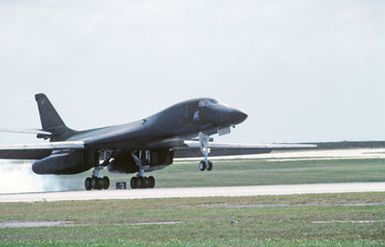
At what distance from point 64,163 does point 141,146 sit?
485 cm

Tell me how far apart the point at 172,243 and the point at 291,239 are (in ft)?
8.92

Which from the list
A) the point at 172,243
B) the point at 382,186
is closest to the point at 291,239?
the point at 172,243

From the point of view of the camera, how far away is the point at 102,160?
57.8 m

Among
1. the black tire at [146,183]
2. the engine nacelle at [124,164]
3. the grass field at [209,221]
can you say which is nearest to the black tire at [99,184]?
the engine nacelle at [124,164]

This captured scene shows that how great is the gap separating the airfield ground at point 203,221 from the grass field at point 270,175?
19.7m

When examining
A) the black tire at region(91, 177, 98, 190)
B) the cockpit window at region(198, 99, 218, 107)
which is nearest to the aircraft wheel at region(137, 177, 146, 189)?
the black tire at region(91, 177, 98, 190)

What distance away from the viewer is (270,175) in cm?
6375

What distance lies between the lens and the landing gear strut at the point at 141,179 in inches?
2210

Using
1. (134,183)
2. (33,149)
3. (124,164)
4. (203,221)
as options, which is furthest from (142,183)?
(203,221)

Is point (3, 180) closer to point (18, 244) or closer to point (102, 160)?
point (102, 160)

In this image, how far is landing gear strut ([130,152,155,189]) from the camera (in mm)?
56125

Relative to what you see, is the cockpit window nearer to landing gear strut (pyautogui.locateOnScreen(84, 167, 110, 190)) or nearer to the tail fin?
landing gear strut (pyautogui.locateOnScreen(84, 167, 110, 190))

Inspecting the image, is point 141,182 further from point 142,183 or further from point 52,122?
point 52,122

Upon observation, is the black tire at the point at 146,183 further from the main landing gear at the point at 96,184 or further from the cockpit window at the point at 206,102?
the cockpit window at the point at 206,102
